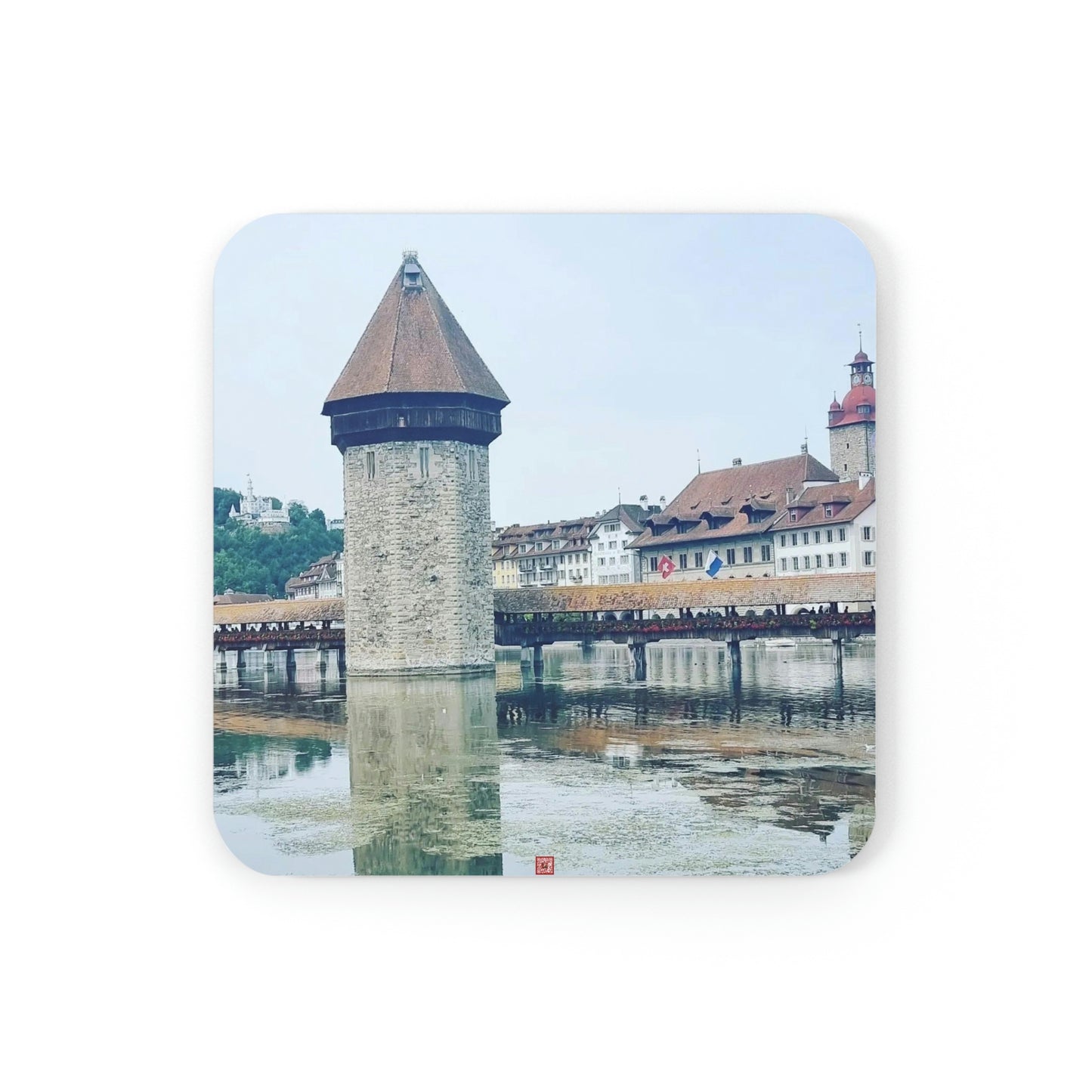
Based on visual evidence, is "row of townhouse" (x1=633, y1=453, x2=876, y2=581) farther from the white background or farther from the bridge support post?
the bridge support post

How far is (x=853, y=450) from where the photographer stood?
3.29 meters

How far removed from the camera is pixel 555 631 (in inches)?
152

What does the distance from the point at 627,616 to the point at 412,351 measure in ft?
3.76

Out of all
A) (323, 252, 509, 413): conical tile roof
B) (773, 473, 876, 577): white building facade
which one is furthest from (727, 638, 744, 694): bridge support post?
(323, 252, 509, 413): conical tile roof

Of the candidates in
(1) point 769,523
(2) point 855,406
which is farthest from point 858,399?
(1) point 769,523

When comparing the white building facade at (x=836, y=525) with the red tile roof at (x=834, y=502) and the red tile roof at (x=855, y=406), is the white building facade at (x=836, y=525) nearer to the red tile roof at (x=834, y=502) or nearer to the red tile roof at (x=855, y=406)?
the red tile roof at (x=834, y=502)

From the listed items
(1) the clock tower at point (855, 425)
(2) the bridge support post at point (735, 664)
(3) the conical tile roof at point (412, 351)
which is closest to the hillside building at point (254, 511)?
(3) the conical tile roof at point (412, 351)

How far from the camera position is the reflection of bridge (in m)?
3.49

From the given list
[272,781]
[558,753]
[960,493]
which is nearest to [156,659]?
[272,781]

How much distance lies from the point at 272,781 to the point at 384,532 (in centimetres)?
96

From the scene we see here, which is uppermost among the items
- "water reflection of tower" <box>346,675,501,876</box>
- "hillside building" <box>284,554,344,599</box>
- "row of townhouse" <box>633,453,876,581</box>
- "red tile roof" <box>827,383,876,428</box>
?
"red tile roof" <box>827,383,876,428</box>

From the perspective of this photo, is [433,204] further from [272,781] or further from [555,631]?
[272,781]

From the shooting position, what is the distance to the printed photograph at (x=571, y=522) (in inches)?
131

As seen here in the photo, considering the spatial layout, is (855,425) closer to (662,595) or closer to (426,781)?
(662,595)
